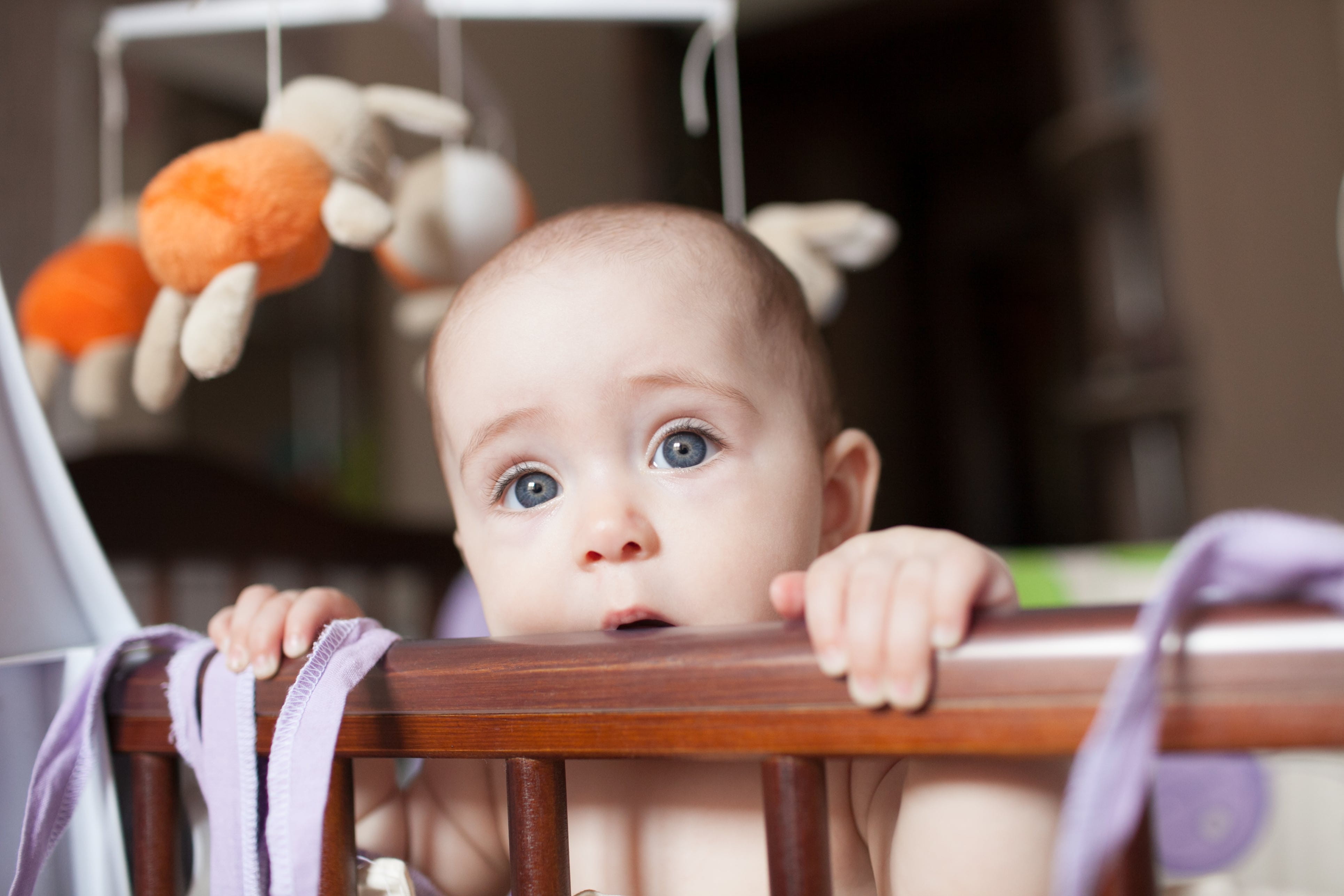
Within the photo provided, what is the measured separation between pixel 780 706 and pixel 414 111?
26.4 inches

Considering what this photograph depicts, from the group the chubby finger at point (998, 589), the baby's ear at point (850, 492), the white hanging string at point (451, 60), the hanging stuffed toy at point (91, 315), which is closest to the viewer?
the chubby finger at point (998, 589)

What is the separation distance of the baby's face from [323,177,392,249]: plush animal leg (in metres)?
0.11

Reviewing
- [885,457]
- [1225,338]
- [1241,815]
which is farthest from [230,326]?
[885,457]

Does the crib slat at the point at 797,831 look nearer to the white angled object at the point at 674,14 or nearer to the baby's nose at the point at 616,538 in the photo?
the baby's nose at the point at 616,538

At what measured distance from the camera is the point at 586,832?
70 cm

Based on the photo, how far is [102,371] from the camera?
985mm

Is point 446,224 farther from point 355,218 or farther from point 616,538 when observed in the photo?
point 616,538

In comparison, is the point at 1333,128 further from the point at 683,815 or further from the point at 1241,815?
the point at 683,815

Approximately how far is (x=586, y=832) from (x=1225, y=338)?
2.85 metres

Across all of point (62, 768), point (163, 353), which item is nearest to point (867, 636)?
point (62, 768)

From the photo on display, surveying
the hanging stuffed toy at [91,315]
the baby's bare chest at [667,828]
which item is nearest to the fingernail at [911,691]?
the baby's bare chest at [667,828]

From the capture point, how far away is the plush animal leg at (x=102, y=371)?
0.99 meters

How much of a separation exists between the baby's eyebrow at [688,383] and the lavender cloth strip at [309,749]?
0.23 m

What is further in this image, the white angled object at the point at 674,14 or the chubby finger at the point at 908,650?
the white angled object at the point at 674,14
